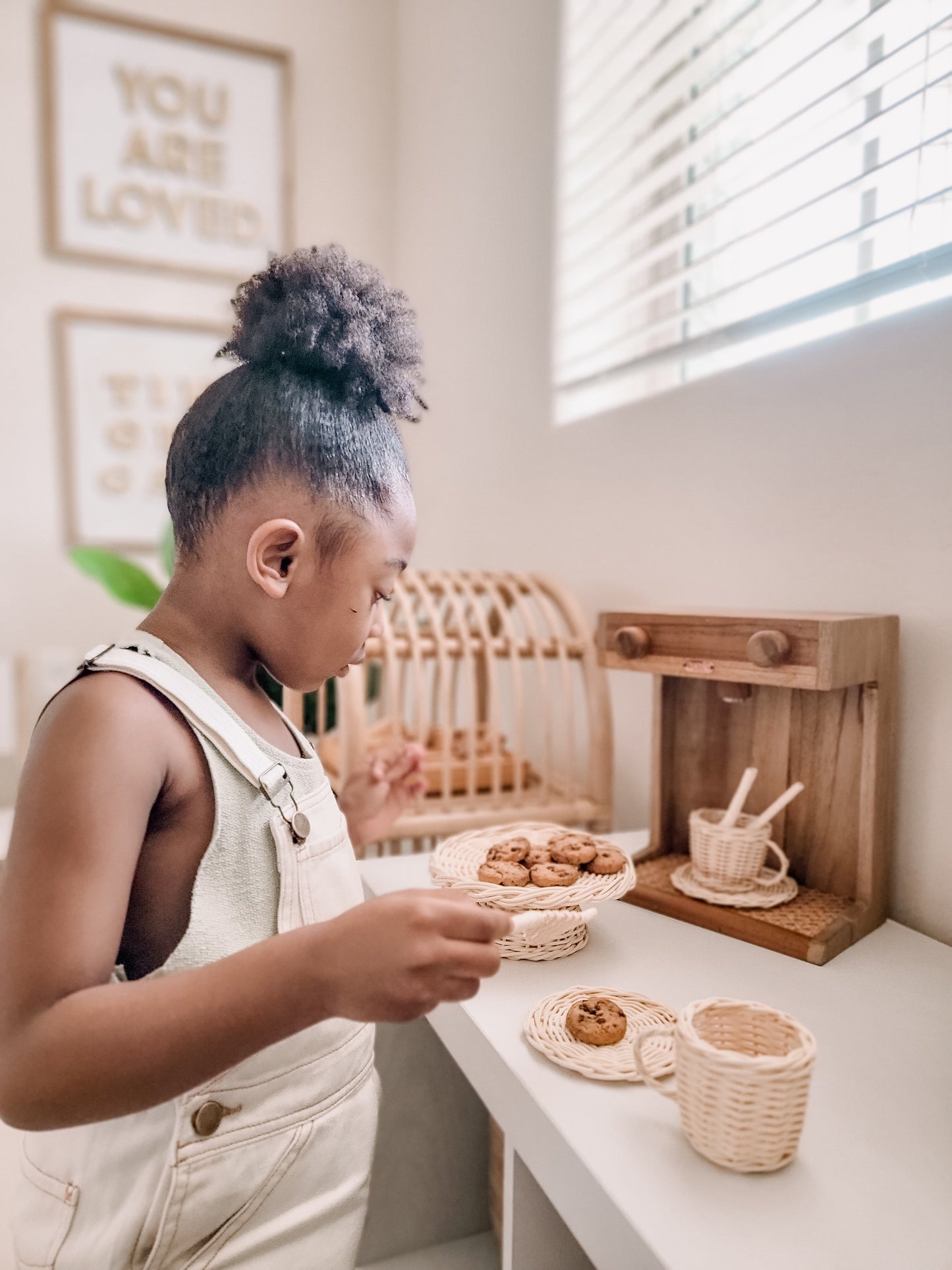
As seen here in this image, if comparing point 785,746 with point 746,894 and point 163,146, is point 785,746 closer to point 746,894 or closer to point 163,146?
point 746,894

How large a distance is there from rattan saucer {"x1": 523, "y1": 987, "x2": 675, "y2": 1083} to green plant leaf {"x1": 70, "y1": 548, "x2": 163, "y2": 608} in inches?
53.8

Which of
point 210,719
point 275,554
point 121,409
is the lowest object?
point 210,719

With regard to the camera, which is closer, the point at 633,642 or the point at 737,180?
the point at 633,642

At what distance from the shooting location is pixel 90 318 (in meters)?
2.15

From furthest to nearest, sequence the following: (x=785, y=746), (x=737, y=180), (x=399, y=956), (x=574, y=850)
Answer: (x=737, y=180) < (x=785, y=746) < (x=574, y=850) < (x=399, y=956)

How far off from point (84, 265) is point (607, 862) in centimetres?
210

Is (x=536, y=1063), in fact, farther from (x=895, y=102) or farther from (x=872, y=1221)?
(x=895, y=102)

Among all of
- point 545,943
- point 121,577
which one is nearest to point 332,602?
point 545,943

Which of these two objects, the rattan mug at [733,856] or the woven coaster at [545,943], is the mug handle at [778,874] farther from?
the woven coaster at [545,943]

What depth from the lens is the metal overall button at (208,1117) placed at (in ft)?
2.00

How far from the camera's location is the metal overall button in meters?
0.61

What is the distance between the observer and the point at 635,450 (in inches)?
53.9

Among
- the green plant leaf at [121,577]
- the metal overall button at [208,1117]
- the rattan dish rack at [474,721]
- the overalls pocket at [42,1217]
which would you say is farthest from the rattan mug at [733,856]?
the green plant leaf at [121,577]

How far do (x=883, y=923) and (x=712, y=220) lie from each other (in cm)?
98
